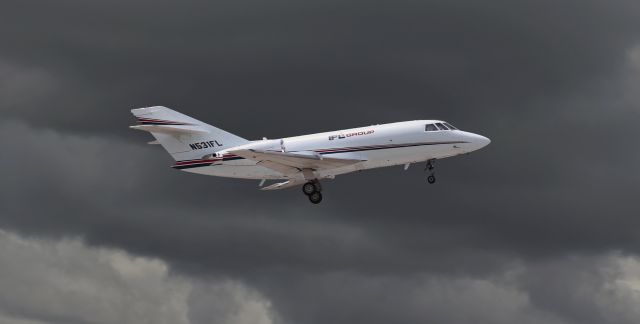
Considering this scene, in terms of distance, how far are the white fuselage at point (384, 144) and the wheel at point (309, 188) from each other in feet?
2.36

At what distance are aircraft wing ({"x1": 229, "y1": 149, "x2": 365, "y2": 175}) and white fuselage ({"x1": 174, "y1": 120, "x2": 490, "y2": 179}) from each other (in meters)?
0.48

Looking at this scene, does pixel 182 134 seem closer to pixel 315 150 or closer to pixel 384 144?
pixel 315 150

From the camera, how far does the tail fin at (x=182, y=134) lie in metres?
65.5

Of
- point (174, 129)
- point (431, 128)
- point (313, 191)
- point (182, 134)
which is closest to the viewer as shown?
point (431, 128)

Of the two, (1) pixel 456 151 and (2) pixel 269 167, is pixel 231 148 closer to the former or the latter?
(2) pixel 269 167

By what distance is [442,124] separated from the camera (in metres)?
61.8

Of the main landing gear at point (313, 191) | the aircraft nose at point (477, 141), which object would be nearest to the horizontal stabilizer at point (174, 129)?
the main landing gear at point (313, 191)

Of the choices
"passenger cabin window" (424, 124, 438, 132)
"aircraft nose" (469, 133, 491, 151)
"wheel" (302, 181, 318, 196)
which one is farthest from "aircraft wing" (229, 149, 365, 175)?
"aircraft nose" (469, 133, 491, 151)

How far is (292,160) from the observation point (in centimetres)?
6112

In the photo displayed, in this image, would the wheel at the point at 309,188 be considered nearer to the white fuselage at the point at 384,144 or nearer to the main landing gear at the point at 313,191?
the main landing gear at the point at 313,191

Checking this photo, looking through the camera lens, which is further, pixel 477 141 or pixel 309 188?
pixel 309 188

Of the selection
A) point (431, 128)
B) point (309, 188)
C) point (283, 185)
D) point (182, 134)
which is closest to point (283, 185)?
point (283, 185)

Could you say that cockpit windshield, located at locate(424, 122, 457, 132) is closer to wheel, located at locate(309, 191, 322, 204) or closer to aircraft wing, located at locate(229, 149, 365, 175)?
aircraft wing, located at locate(229, 149, 365, 175)

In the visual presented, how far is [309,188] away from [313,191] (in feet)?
1.12
